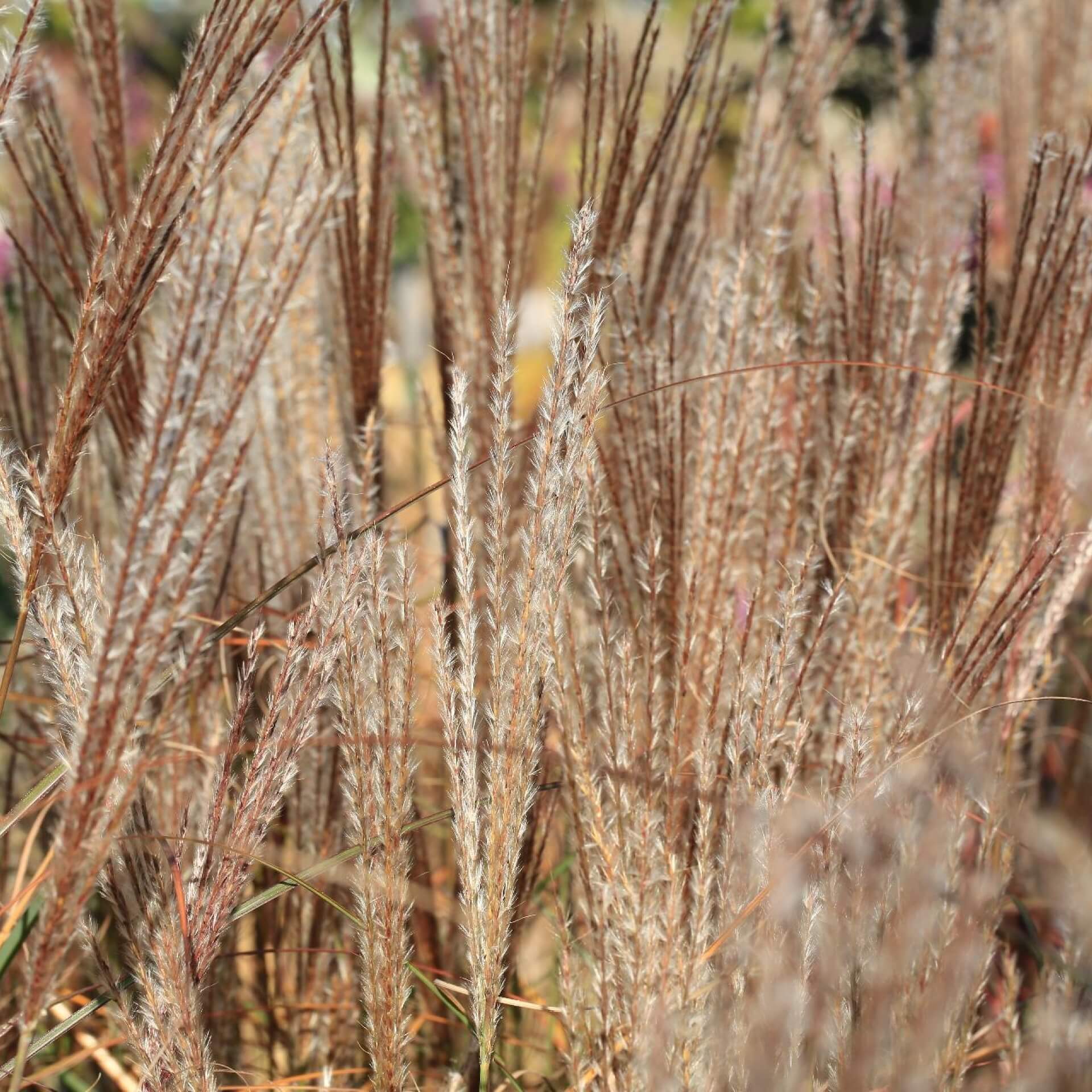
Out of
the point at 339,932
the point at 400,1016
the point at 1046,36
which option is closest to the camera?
the point at 400,1016

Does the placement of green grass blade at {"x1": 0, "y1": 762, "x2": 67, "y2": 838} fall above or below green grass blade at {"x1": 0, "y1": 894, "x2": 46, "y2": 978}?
above

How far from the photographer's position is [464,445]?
624mm

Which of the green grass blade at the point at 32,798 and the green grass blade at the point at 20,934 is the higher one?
the green grass blade at the point at 32,798

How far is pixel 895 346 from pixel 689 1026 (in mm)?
613

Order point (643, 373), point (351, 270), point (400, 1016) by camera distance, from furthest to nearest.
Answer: point (351, 270), point (643, 373), point (400, 1016)

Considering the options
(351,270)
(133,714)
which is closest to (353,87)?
(351,270)

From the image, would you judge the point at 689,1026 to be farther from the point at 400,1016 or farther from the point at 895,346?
the point at 895,346

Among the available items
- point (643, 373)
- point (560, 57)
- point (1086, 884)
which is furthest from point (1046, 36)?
point (1086, 884)

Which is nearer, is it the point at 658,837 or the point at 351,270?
the point at 658,837

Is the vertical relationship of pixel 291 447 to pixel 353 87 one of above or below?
below

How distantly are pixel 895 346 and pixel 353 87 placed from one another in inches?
20.9

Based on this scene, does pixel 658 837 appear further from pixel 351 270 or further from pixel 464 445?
pixel 351 270

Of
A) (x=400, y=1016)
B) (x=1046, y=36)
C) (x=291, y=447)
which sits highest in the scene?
(x=1046, y=36)

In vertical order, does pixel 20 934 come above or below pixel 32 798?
below
